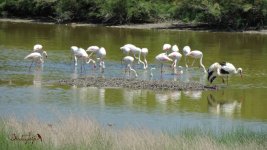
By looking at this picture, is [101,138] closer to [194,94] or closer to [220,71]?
[194,94]

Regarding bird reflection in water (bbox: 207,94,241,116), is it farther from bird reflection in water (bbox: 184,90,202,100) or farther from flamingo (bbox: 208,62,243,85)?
flamingo (bbox: 208,62,243,85)

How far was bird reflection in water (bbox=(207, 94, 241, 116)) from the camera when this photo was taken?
814 inches

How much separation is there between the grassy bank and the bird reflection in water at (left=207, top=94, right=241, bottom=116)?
604 centimetres

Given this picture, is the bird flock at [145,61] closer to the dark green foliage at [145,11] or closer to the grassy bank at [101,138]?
the grassy bank at [101,138]

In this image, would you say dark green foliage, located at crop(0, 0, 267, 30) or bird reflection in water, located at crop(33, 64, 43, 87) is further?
dark green foliage, located at crop(0, 0, 267, 30)

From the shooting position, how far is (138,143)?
1244cm

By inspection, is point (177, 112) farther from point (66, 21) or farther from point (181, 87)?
point (66, 21)

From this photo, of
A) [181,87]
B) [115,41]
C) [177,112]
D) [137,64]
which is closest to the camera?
[177,112]

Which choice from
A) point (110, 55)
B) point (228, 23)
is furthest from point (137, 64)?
point (228, 23)

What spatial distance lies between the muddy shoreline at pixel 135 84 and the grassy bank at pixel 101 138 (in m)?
9.37

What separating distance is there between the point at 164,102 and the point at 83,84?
13.2 ft

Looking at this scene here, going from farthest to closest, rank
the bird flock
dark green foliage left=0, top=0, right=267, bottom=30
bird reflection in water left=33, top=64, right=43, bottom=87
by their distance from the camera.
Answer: dark green foliage left=0, top=0, right=267, bottom=30, the bird flock, bird reflection in water left=33, top=64, right=43, bottom=87

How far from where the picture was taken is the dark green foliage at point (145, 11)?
A: 5600 centimetres

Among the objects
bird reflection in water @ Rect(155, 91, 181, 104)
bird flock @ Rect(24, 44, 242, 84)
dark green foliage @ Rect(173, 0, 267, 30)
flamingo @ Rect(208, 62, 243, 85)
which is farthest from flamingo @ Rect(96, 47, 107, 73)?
dark green foliage @ Rect(173, 0, 267, 30)
